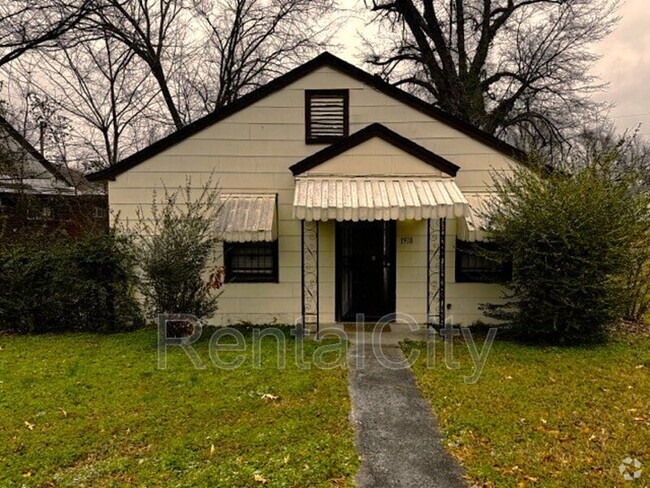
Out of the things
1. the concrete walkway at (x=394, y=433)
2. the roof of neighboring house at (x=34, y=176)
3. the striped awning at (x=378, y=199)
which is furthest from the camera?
the roof of neighboring house at (x=34, y=176)

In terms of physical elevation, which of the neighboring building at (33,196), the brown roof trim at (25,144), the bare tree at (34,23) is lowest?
the neighboring building at (33,196)

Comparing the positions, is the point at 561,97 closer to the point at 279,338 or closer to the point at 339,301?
the point at 339,301

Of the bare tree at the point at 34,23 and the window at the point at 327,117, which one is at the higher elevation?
the bare tree at the point at 34,23

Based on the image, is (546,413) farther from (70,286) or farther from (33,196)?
(33,196)

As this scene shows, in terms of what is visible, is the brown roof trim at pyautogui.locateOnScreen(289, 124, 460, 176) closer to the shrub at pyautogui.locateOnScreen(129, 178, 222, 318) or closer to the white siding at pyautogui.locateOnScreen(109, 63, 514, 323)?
the white siding at pyautogui.locateOnScreen(109, 63, 514, 323)

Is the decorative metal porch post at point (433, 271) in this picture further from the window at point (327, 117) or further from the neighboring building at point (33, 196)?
the neighboring building at point (33, 196)

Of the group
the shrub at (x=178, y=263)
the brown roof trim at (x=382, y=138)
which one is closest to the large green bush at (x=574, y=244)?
the brown roof trim at (x=382, y=138)

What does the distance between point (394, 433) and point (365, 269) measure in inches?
207

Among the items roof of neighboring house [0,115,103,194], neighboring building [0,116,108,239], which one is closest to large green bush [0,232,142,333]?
neighboring building [0,116,108,239]

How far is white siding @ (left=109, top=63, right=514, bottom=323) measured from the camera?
9.40 m

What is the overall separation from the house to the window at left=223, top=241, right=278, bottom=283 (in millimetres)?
24

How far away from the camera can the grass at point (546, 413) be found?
397cm

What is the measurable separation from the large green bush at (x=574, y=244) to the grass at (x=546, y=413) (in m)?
0.61

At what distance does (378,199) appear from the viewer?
26.6 ft
